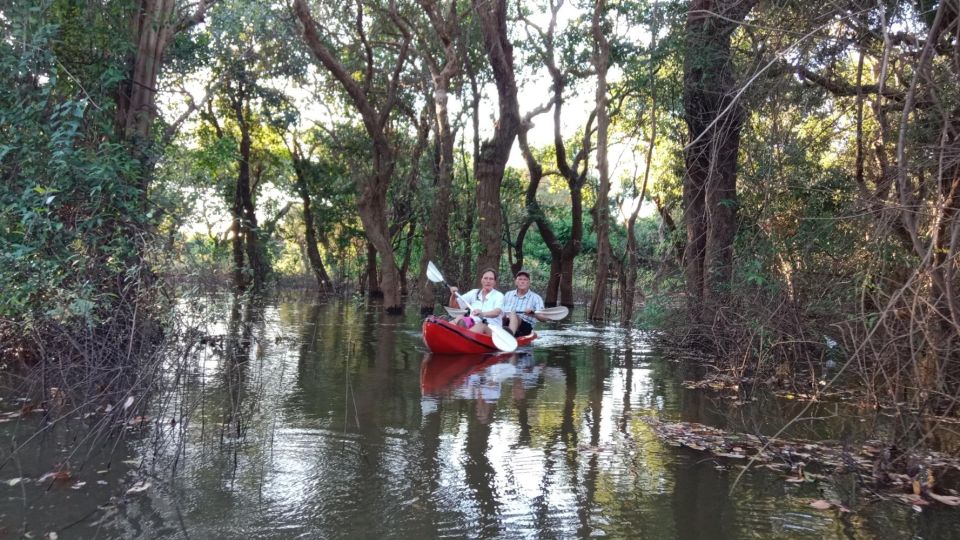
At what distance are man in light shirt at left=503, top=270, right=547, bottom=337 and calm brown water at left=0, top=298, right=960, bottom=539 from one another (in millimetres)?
3637

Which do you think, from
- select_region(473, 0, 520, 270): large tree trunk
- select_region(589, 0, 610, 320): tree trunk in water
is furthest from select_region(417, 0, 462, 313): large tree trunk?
select_region(589, 0, 610, 320): tree trunk in water

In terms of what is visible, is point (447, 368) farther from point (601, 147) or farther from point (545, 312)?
point (601, 147)

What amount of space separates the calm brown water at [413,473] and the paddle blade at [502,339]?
9.43 ft

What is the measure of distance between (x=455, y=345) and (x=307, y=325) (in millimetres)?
5782

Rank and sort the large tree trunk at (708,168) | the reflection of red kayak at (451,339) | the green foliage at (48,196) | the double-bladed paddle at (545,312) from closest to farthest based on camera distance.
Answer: the green foliage at (48,196) < the large tree trunk at (708,168) < the reflection of red kayak at (451,339) < the double-bladed paddle at (545,312)

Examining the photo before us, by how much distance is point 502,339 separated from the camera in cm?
1146

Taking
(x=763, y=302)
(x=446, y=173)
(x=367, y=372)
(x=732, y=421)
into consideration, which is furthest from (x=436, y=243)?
(x=732, y=421)

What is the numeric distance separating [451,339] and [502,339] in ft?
3.10

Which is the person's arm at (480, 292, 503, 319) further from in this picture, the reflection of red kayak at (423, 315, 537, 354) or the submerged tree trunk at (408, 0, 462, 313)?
the submerged tree trunk at (408, 0, 462, 313)

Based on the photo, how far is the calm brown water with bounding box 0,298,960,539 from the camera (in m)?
4.21

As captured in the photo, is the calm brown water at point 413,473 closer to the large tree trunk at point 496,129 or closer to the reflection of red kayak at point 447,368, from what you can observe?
the reflection of red kayak at point 447,368

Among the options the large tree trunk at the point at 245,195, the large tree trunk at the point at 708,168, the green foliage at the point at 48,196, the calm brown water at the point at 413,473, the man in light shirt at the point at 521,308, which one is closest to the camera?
the calm brown water at the point at 413,473

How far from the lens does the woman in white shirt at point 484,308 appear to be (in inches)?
446

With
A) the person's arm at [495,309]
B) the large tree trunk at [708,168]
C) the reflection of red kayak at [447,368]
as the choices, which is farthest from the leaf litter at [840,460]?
the person's arm at [495,309]
